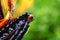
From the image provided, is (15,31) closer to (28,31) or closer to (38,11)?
(28,31)

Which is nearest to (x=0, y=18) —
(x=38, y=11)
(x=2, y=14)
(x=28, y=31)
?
(x=2, y=14)

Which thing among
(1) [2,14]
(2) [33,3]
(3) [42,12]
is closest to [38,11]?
(3) [42,12]

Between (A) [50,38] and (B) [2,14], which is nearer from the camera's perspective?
(B) [2,14]

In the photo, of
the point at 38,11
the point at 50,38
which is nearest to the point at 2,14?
the point at 38,11

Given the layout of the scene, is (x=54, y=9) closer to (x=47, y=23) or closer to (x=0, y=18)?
(x=47, y=23)
